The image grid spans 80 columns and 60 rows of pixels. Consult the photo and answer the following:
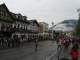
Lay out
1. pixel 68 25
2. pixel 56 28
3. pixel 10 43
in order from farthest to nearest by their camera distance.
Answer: pixel 10 43
pixel 56 28
pixel 68 25

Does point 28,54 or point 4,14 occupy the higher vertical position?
point 4,14

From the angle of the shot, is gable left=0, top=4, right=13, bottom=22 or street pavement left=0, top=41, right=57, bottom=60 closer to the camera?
street pavement left=0, top=41, right=57, bottom=60

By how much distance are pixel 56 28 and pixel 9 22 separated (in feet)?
196

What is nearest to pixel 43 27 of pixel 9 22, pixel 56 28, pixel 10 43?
pixel 9 22

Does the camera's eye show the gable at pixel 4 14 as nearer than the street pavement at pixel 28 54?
No

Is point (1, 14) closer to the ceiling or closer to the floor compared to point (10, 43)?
closer to the ceiling

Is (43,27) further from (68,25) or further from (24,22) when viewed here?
(68,25)

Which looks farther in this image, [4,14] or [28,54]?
[4,14]

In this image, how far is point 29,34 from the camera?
88.8m

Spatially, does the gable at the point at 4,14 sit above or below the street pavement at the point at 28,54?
above

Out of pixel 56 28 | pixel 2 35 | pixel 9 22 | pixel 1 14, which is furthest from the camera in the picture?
pixel 9 22

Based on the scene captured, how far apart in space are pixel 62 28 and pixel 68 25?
27 centimetres

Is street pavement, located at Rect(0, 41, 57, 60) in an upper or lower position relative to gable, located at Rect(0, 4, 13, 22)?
lower

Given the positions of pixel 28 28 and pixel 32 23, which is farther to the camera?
pixel 32 23
